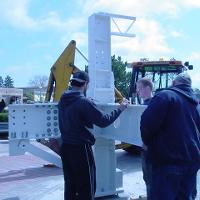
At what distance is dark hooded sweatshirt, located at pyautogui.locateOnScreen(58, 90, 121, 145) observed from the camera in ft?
16.3

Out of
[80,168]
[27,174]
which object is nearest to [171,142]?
[80,168]

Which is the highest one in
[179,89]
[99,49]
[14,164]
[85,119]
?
[99,49]

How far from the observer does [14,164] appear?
10.5 meters

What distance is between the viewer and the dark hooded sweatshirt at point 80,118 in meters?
4.98

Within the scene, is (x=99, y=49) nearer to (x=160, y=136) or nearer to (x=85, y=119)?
(x=85, y=119)

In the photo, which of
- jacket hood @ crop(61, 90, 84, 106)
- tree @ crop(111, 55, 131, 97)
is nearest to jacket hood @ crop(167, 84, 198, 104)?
jacket hood @ crop(61, 90, 84, 106)

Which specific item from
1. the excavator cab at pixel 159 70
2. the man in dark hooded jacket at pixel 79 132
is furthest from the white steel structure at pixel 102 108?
the excavator cab at pixel 159 70

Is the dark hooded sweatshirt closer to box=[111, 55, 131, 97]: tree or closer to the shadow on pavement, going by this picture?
the shadow on pavement

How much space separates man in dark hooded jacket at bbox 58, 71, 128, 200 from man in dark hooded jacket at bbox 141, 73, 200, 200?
1.04 m

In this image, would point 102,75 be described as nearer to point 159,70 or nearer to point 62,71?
point 62,71

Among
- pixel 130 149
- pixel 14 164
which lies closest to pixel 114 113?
pixel 14 164

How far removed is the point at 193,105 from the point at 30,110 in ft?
9.71

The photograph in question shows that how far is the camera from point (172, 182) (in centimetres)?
409

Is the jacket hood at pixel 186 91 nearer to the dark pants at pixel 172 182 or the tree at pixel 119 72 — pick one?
the dark pants at pixel 172 182
